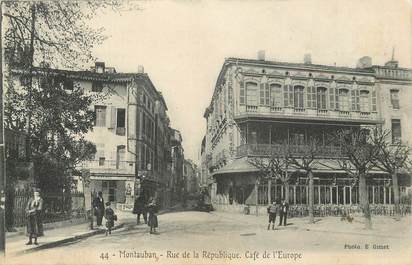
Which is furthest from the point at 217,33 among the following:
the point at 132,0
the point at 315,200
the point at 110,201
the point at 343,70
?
the point at 315,200

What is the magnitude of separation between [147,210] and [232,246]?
12.4 feet

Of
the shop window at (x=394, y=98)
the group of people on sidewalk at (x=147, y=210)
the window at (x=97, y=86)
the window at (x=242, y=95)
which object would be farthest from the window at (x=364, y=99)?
the window at (x=97, y=86)

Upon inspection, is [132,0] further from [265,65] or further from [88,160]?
[265,65]

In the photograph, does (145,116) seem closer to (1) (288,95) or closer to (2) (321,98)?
(1) (288,95)

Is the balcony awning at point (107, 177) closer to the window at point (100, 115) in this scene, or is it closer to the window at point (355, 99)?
the window at point (100, 115)

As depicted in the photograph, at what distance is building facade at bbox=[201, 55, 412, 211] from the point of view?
1769 centimetres

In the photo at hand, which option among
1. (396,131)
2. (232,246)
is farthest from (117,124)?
(396,131)

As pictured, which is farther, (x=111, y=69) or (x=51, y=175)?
(x=51, y=175)

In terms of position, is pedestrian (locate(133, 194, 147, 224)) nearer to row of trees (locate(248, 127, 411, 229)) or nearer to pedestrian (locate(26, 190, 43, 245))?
pedestrian (locate(26, 190, 43, 245))

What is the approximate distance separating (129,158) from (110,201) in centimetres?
156

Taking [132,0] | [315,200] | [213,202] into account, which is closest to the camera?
[132,0]

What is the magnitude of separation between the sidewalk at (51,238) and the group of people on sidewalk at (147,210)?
0.70 metres

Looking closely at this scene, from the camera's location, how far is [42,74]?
40.4ft

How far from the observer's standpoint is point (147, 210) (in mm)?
13352
